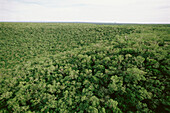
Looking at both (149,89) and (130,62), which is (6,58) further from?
(149,89)

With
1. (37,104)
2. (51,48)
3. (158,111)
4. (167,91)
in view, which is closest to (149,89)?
(167,91)

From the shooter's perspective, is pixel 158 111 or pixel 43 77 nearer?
pixel 158 111

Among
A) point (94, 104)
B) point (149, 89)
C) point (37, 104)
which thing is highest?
point (149, 89)

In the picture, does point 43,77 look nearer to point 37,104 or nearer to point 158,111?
point 37,104

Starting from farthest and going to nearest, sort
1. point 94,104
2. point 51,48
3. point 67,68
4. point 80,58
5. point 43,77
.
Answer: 1. point 51,48
2. point 80,58
3. point 67,68
4. point 43,77
5. point 94,104

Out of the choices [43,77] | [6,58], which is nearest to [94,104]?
[43,77]

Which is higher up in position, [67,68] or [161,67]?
[161,67]

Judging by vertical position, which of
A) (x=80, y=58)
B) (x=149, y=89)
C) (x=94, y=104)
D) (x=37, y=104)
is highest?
(x=80, y=58)

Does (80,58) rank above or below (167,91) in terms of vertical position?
above

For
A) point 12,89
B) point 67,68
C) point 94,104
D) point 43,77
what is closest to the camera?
point 94,104
